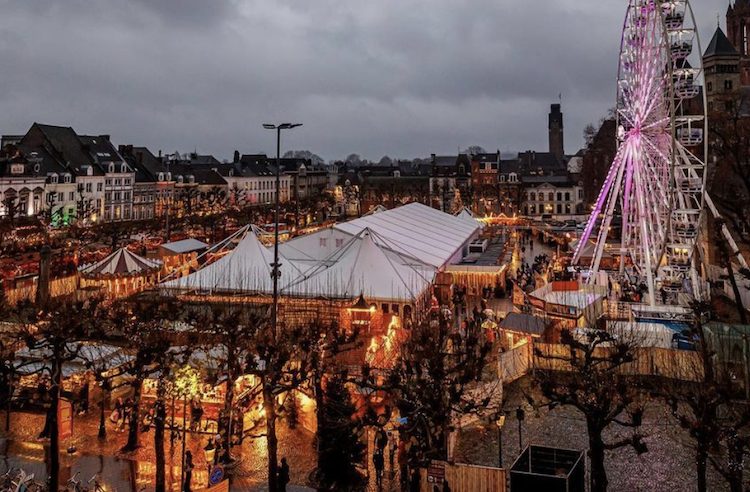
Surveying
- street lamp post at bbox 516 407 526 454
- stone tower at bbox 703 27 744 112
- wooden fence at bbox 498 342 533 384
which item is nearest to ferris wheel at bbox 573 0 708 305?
wooden fence at bbox 498 342 533 384

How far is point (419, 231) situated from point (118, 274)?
18.8 meters

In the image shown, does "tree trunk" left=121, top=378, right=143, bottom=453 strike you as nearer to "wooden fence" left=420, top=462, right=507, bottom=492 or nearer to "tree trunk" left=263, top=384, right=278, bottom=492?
"tree trunk" left=263, top=384, right=278, bottom=492

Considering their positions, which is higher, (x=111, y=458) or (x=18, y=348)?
(x=18, y=348)

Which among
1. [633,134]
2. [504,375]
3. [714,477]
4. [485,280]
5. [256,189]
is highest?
[256,189]

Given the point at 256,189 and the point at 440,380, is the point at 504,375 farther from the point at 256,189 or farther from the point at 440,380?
the point at 256,189

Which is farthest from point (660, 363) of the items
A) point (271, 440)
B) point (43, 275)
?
point (43, 275)

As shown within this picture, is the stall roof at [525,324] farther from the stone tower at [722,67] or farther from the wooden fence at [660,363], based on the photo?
the stone tower at [722,67]

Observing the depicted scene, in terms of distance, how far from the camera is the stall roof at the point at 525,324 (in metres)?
22.2

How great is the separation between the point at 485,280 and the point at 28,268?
2844 cm

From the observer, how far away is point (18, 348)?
1964 cm

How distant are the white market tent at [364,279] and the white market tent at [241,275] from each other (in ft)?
4.08

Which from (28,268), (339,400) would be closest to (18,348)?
(339,400)

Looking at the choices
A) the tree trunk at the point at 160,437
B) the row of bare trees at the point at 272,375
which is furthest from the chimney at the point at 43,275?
the tree trunk at the point at 160,437

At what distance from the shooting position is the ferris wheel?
24547 mm
